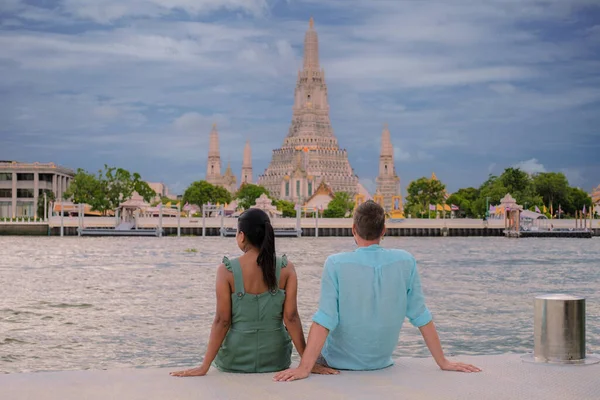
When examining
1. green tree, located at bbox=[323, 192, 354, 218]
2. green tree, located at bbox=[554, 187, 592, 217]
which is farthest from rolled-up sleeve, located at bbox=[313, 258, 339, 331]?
green tree, located at bbox=[323, 192, 354, 218]

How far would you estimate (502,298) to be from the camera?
2586 centimetres

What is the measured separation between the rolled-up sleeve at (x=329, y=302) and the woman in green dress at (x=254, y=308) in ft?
1.08

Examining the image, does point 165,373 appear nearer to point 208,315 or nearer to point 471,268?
point 208,315

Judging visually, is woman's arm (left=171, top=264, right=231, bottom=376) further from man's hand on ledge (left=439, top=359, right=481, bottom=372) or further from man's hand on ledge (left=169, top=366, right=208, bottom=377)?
man's hand on ledge (left=439, top=359, right=481, bottom=372)

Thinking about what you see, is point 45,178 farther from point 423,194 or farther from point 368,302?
point 368,302

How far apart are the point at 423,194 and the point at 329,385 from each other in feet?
485

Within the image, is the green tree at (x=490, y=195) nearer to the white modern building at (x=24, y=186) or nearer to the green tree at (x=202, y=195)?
the green tree at (x=202, y=195)

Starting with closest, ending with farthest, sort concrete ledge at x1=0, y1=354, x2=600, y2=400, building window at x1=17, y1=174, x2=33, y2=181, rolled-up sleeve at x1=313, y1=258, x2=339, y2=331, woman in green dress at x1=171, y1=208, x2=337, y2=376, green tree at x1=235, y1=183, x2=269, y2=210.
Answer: concrete ledge at x1=0, y1=354, x2=600, y2=400 → rolled-up sleeve at x1=313, y1=258, x2=339, y2=331 → woman in green dress at x1=171, y1=208, x2=337, y2=376 → building window at x1=17, y1=174, x2=33, y2=181 → green tree at x1=235, y1=183, x2=269, y2=210

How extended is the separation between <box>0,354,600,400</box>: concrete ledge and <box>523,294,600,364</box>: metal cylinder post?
0.42 metres

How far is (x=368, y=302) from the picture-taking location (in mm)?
8195

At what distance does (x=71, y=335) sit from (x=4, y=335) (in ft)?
3.92

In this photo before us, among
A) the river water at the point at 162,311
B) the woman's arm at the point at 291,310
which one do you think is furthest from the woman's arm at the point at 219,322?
the river water at the point at 162,311

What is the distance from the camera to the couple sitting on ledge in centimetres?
809

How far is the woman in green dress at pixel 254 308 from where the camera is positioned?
8180 millimetres
